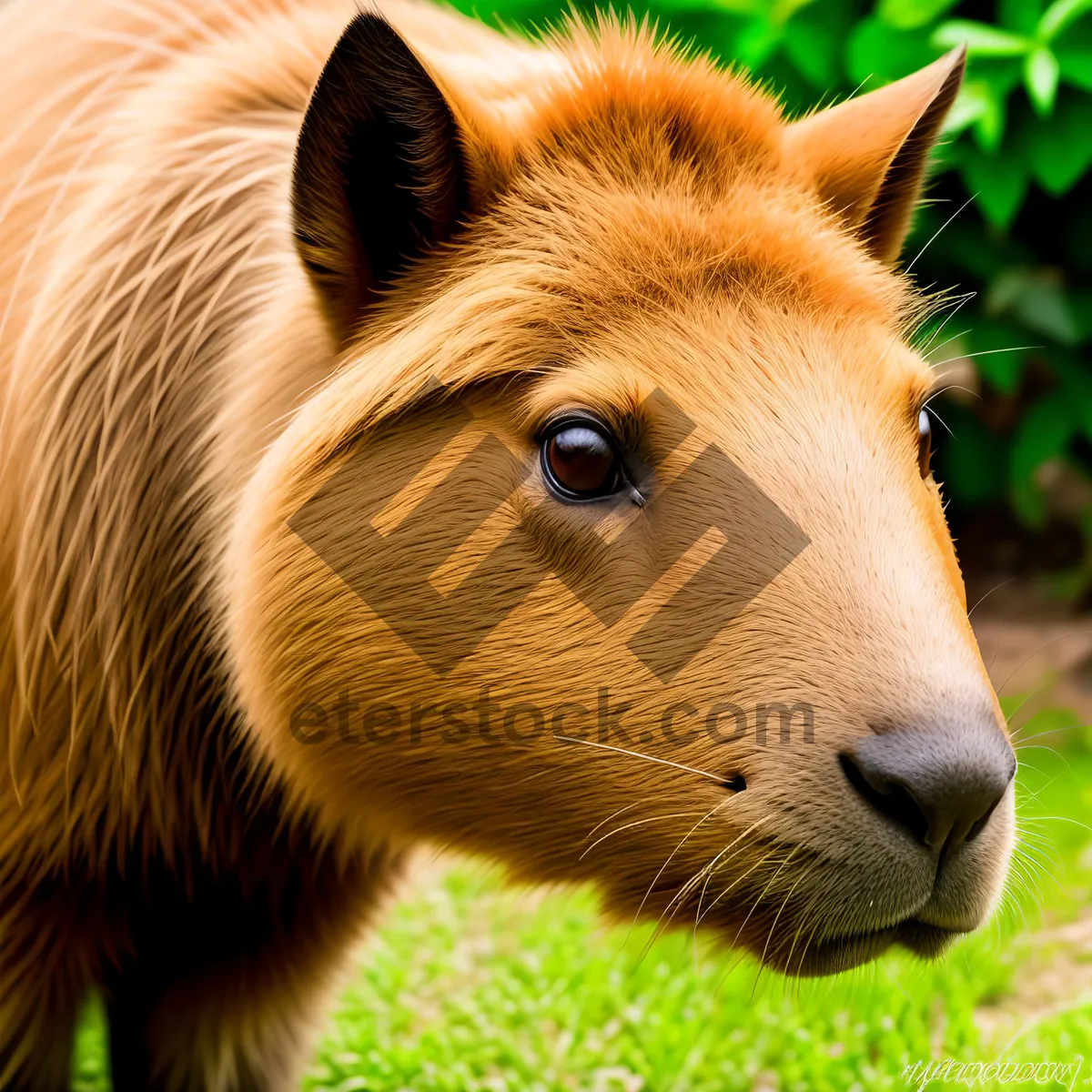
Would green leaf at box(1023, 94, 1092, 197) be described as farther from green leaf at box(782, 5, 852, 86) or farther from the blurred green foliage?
green leaf at box(782, 5, 852, 86)

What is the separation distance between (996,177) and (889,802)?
4.04 meters

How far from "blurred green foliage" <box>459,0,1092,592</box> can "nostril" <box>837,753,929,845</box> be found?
2.92 meters

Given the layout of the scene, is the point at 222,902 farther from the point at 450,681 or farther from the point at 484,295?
the point at 484,295

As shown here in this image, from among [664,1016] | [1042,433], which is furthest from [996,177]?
[664,1016]

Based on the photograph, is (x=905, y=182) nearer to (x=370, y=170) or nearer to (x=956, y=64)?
(x=956, y=64)

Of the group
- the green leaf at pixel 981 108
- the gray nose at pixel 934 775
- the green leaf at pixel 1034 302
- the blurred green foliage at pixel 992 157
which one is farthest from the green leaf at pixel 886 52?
the gray nose at pixel 934 775

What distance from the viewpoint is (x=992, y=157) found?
5.51 metres

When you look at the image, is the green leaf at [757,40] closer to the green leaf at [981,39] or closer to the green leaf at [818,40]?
the green leaf at [818,40]

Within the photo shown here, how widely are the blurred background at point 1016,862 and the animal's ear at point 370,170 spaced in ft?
3.78

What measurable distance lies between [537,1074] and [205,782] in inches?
65.5

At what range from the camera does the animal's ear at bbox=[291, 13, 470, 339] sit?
8.18 ft

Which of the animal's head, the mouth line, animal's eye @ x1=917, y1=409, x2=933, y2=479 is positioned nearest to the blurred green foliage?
animal's eye @ x1=917, y1=409, x2=933, y2=479

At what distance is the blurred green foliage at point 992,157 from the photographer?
16.9ft

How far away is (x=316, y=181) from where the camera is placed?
2.62 m
